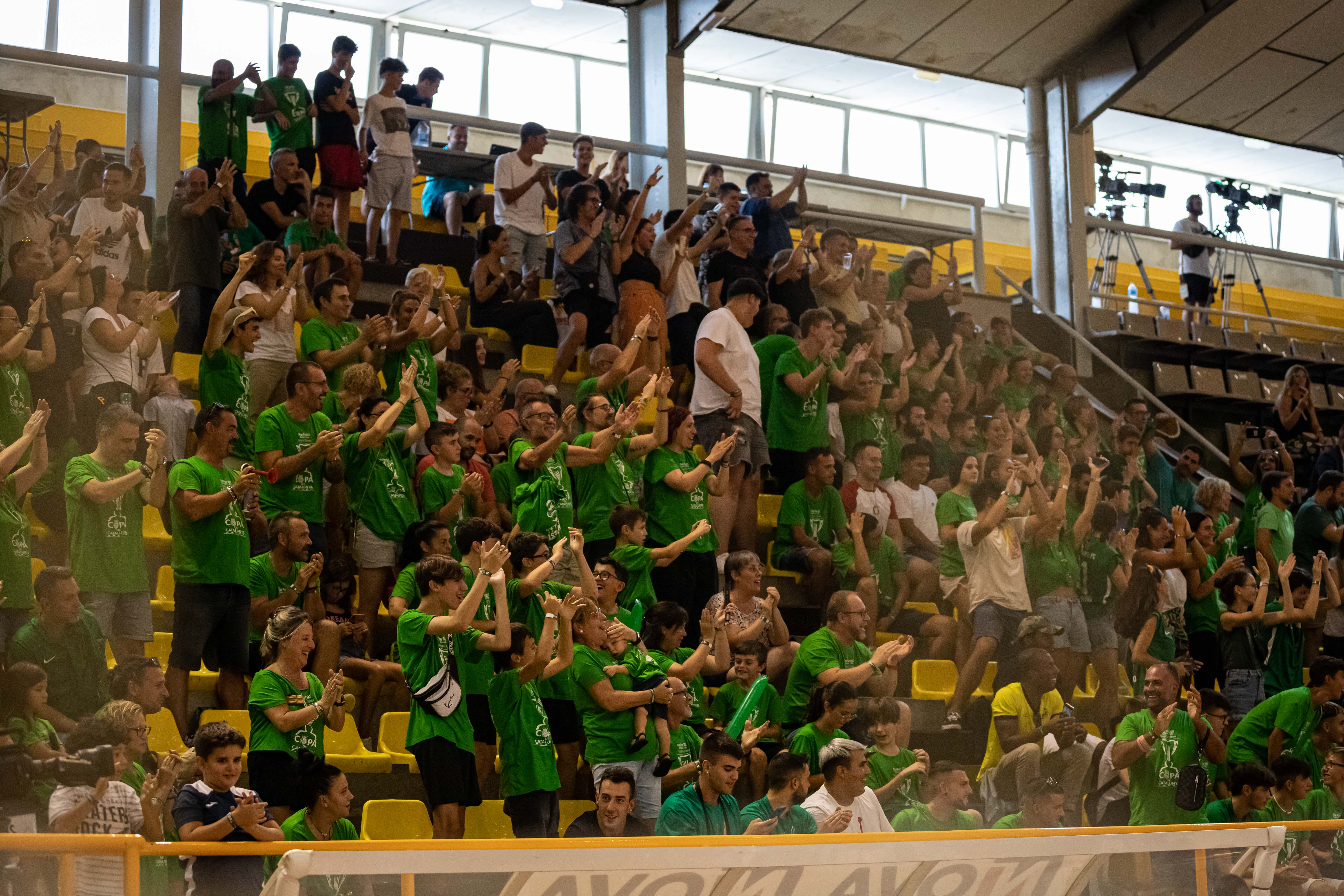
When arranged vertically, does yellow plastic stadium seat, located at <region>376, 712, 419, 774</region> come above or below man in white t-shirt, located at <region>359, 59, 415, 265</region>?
below

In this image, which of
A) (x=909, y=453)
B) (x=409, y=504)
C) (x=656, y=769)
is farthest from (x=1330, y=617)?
(x=409, y=504)

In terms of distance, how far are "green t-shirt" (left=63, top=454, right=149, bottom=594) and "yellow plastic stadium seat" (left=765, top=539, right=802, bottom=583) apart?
128 inches

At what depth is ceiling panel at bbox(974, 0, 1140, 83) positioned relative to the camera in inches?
454

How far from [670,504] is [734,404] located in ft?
2.87

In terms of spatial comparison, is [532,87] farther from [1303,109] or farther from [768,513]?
[768,513]

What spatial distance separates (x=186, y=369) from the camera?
7.63 metres

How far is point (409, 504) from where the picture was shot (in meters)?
6.64

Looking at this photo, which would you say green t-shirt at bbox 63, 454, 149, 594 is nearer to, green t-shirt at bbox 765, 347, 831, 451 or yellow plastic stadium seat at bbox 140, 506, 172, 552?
yellow plastic stadium seat at bbox 140, 506, 172, 552

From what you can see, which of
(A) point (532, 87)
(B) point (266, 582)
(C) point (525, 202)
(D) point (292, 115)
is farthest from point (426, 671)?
(A) point (532, 87)

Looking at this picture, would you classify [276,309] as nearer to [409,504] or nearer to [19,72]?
[409,504]

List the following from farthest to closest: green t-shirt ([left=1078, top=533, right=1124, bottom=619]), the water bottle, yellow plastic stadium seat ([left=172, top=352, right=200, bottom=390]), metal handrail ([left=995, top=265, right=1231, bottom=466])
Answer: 1. metal handrail ([left=995, top=265, right=1231, bottom=466])
2. the water bottle
3. green t-shirt ([left=1078, top=533, right=1124, bottom=619])
4. yellow plastic stadium seat ([left=172, top=352, right=200, bottom=390])

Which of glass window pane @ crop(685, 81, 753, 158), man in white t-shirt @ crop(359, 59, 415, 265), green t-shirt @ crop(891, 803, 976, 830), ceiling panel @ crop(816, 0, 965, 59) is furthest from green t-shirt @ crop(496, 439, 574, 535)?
glass window pane @ crop(685, 81, 753, 158)

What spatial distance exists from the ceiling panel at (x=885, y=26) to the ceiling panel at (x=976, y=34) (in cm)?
10

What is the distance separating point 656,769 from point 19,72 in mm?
10110
